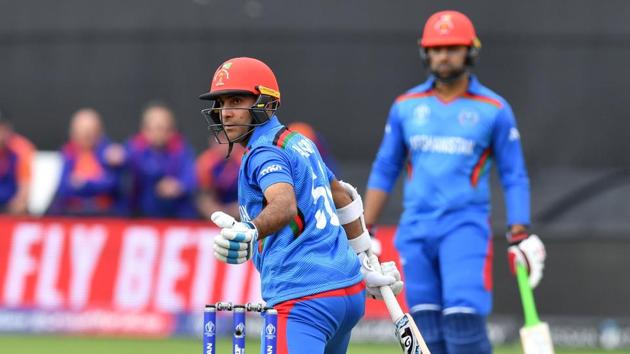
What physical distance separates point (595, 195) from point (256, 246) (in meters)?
6.87

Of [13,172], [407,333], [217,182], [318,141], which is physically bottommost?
[407,333]

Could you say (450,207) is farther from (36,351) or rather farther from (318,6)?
(318,6)

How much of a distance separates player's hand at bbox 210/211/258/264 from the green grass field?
5.38m

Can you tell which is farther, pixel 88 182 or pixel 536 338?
pixel 88 182

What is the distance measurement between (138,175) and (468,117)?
533cm

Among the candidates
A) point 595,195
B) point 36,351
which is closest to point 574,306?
point 595,195

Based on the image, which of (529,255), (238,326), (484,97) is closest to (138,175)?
(484,97)

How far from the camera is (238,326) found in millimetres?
5828

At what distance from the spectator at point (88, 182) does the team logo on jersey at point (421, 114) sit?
16.7 feet

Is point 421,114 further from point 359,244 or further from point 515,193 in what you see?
point 359,244

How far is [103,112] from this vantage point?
13.8m

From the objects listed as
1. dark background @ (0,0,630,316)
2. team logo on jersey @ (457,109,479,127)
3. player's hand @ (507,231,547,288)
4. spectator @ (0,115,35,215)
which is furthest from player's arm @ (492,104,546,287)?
spectator @ (0,115,35,215)

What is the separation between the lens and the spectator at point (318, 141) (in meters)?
12.5

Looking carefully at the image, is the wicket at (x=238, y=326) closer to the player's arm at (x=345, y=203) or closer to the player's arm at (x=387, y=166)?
the player's arm at (x=345, y=203)
